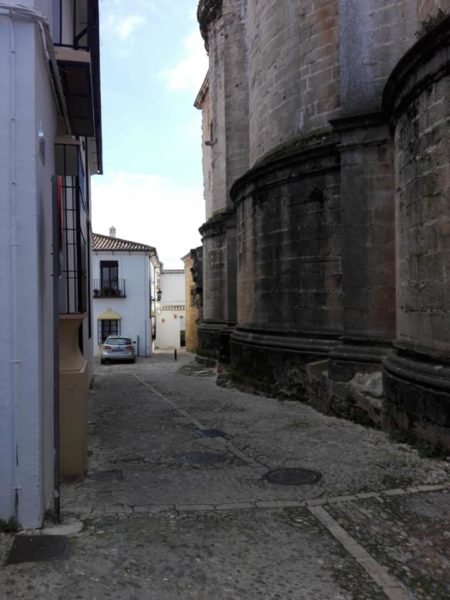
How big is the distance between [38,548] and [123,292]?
33051 mm

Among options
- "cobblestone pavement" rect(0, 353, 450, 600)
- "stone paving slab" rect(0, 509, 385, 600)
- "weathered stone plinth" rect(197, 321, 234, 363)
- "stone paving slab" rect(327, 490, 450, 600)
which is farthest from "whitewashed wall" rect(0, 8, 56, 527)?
"weathered stone plinth" rect(197, 321, 234, 363)

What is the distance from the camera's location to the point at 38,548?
3.94 metres

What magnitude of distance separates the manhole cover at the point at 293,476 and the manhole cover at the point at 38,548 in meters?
2.25

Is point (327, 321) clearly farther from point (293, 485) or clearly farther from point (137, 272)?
point (137, 272)

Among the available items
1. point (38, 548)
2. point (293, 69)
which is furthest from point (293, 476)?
point (293, 69)

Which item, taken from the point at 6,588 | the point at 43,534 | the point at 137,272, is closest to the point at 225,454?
the point at 43,534

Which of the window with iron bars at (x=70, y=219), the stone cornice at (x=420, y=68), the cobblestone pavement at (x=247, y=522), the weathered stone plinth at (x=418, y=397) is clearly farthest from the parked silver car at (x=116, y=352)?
the stone cornice at (x=420, y=68)

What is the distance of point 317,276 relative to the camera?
10.3m

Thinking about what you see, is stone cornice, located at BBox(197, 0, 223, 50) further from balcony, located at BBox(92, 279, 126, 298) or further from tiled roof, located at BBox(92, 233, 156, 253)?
balcony, located at BBox(92, 279, 126, 298)

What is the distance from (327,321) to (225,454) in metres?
4.18

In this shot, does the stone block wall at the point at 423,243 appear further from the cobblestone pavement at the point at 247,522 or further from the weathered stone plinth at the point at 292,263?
the weathered stone plinth at the point at 292,263

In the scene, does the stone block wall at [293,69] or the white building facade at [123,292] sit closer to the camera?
the stone block wall at [293,69]

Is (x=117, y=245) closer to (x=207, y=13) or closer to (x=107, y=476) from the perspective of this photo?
(x=207, y=13)

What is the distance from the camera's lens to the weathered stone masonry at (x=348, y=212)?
6.65m
